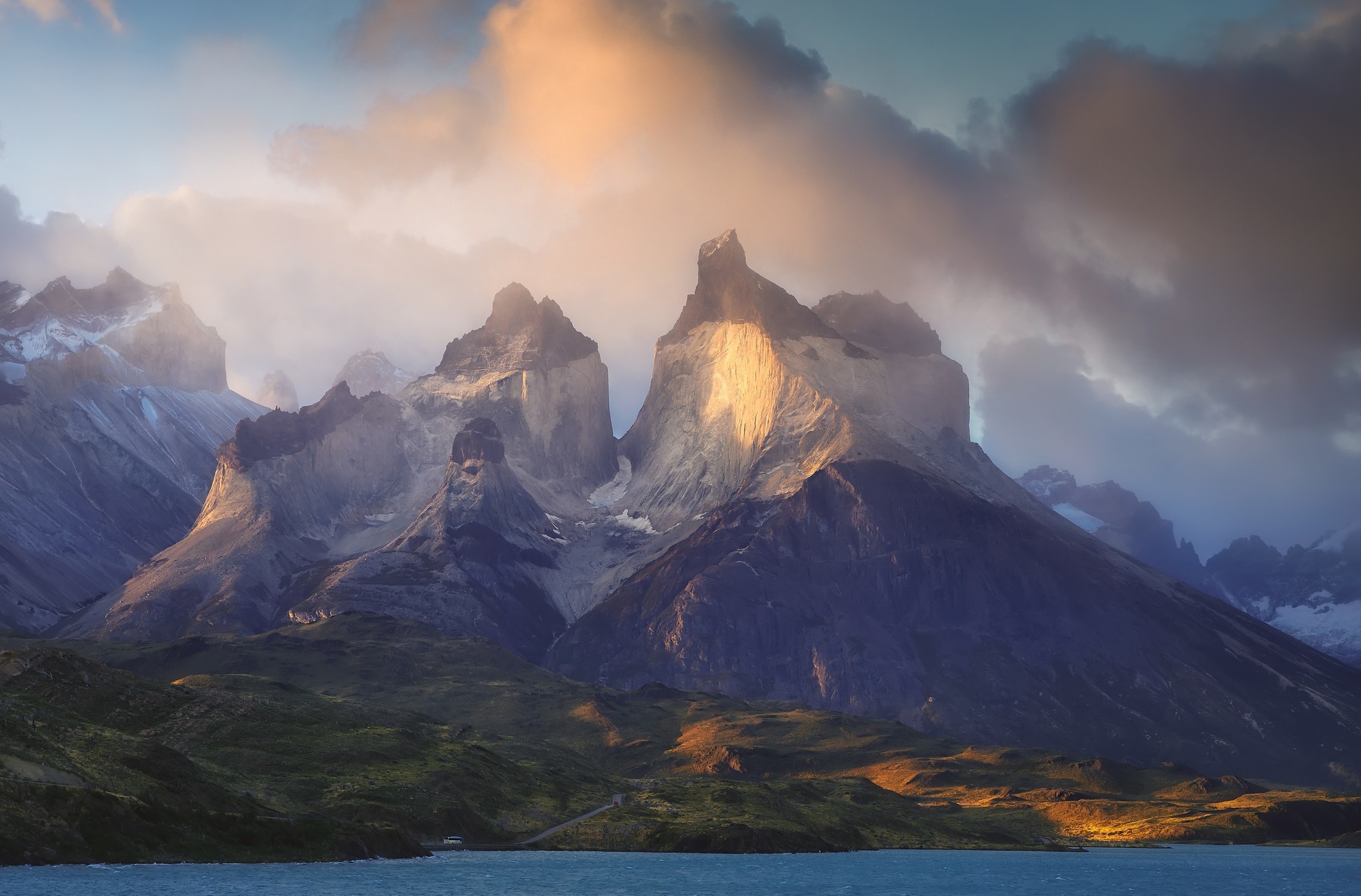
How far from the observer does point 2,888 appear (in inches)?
6043

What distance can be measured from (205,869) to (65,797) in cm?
2053

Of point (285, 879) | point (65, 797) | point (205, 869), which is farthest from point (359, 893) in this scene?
point (65, 797)

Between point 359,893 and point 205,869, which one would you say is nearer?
point 359,893

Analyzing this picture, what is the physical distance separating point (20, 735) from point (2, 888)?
46.8m

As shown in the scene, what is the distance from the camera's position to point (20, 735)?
643 feet

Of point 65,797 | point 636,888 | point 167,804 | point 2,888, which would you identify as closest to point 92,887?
point 2,888

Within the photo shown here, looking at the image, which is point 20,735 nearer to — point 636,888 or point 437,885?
point 437,885

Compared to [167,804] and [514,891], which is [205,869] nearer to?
[167,804]

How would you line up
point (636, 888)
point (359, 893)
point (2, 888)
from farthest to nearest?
1. point (636, 888)
2. point (359, 893)
3. point (2, 888)

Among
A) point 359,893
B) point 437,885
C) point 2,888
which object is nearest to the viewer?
point 2,888

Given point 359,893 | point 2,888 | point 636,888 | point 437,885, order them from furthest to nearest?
point 636,888 → point 437,885 → point 359,893 → point 2,888

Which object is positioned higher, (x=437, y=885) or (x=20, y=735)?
(x=20, y=735)

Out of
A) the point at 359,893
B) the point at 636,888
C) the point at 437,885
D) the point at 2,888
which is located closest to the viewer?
the point at 2,888

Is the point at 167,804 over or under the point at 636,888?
over
